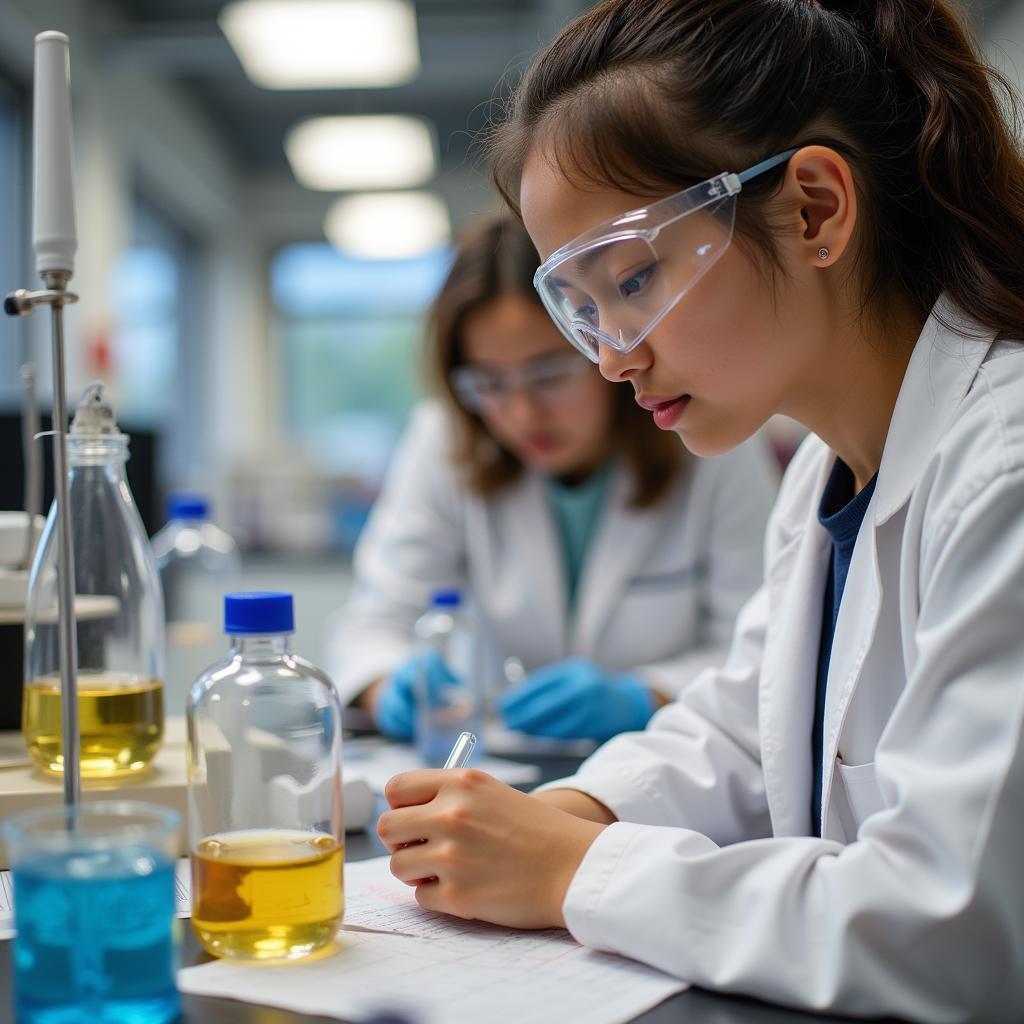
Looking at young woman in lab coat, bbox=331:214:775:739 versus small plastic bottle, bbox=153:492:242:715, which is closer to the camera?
small plastic bottle, bbox=153:492:242:715

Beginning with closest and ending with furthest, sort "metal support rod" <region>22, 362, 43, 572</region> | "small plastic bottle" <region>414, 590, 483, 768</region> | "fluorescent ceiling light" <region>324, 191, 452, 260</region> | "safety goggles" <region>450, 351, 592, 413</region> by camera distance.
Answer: "metal support rod" <region>22, 362, 43, 572</region>
"small plastic bottle" <region>414, 590, 483, 768</region>
"safety goggles" <region>450, 351, 592, 413</region>
"fluorescent ceiling light" <region>324, 191, 452, 260</region>

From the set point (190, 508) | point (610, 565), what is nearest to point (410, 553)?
point (610, 565)

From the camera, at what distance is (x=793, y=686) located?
1.01 metres

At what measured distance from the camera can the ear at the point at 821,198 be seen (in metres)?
0.88

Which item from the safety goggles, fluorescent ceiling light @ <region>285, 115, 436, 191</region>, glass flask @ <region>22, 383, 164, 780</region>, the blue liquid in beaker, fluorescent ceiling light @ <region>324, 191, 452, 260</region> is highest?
fluorescent ceiling light @ <region>285, 115, 436, 191</region>

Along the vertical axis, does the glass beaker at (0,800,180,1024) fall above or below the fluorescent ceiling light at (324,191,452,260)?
below

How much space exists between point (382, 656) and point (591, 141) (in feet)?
3.89

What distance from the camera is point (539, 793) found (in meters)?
1.00

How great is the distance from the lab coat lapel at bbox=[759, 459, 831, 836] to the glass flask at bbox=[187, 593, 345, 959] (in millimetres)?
415

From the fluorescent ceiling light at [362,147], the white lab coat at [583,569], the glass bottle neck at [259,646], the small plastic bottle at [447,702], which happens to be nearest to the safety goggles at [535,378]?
the white lab coat at [583,569]

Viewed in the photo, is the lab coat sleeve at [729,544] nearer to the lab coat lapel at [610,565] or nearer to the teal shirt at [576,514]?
the lab coat lapel at [610,565]

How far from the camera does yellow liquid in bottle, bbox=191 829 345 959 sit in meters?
0.71

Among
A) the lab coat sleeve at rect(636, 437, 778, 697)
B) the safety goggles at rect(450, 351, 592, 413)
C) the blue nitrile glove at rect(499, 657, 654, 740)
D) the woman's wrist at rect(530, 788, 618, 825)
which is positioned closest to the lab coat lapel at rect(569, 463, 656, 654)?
the lab coat sleeve at rect(636, 437, 778, 697)

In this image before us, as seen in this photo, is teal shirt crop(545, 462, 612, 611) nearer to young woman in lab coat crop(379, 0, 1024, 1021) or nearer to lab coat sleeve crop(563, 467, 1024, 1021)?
young woman in lab coat crop(379, 0, 1024, 1021)
